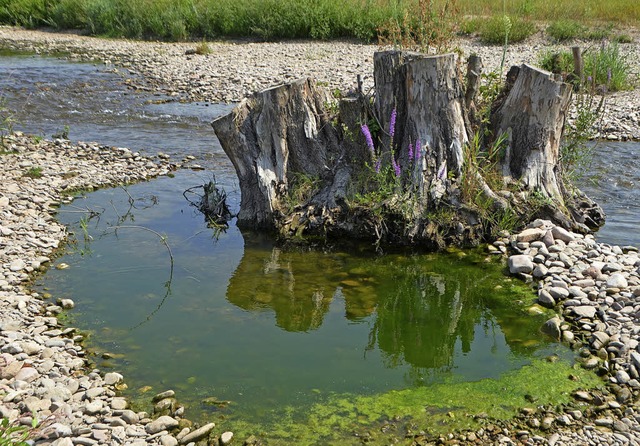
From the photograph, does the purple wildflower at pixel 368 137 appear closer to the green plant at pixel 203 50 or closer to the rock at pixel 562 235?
the rock at pixel 562 235

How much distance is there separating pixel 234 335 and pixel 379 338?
1.25 metres

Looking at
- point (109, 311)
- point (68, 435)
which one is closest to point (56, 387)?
point (68, 435)

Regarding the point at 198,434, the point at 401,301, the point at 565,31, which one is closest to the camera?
the point at 198,434

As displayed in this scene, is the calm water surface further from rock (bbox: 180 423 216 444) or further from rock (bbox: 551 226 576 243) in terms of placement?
rock (bbox: 551 226 576 243)

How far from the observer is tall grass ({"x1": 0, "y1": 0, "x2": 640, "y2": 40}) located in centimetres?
2202

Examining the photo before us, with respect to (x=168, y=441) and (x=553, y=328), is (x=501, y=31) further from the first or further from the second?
(x=168, y=441)

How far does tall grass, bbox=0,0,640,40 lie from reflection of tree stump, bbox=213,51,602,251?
1204cm

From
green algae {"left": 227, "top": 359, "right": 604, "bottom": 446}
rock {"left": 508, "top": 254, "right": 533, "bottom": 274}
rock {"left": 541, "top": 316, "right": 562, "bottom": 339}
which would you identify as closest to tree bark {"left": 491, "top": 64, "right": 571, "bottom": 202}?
rock {"left": 508, "top": 254, "right": 533, "bottom": 274}

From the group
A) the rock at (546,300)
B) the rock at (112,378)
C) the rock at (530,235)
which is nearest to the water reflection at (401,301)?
the rock at (546,300)

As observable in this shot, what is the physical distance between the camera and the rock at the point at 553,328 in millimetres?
6129

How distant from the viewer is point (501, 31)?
809 inches

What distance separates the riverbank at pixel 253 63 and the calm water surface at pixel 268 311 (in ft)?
21.3

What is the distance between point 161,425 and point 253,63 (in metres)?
15.2

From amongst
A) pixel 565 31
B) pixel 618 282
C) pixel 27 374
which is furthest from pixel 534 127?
pixel 565 31
